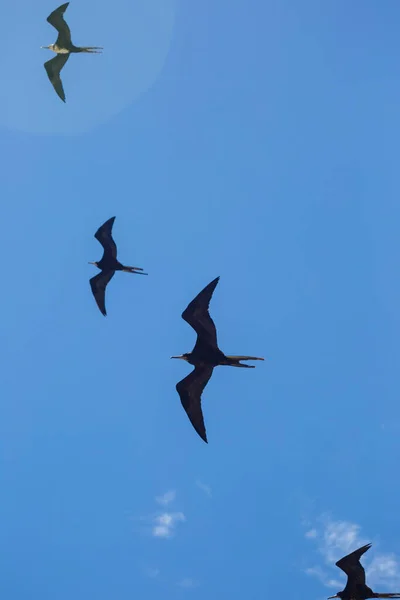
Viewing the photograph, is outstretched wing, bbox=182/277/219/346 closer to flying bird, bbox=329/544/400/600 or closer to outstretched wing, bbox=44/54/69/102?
flying bird, bbox=329/544/400/600

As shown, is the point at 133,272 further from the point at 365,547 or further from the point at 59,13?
the point at 365,547

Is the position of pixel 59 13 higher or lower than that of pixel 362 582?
higher

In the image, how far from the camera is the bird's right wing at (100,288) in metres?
26.3

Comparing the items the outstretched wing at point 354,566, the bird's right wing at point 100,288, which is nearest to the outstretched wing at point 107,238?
A: the bird's right wing at point 100,288

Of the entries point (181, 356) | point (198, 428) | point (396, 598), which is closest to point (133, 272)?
point (181, 356)

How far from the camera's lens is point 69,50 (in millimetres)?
24000

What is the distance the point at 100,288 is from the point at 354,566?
14949mm

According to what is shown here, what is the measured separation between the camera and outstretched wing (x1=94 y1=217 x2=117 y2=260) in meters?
24.8

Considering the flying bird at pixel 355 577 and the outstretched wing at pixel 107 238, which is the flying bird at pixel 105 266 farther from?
the flying bird at pixel 355 577

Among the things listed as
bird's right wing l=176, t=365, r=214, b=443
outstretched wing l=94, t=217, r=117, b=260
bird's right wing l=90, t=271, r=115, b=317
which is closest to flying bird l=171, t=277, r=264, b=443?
A: bird's right wing l=176, t=365, r=214, b=443

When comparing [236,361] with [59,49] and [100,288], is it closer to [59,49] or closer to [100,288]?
[100,288]

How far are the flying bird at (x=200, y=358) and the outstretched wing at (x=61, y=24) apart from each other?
12266mm

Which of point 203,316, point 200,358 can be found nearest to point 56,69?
point 203,316

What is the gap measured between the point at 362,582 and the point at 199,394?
858 cm
